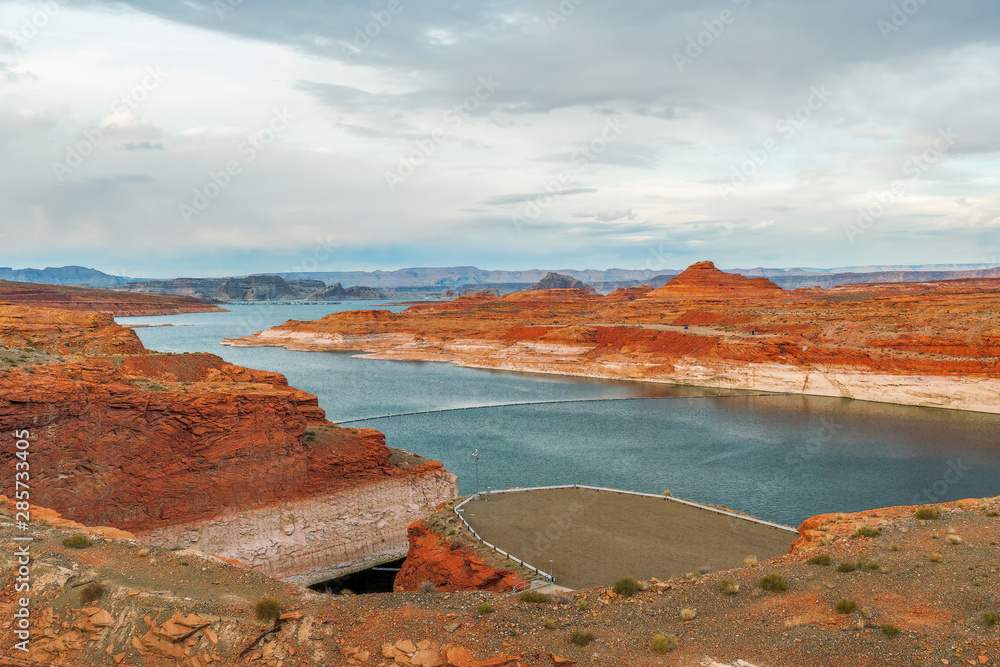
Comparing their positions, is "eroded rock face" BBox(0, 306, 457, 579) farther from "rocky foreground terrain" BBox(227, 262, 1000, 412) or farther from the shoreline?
"rocky foreground terrain" BBox(227, 262, 1000, 412)

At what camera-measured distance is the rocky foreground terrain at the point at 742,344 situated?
60438 mm

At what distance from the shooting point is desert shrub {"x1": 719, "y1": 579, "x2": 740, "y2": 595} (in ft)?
38.5

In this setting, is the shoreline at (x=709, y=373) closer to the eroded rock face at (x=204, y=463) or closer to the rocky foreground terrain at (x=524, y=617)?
the eroded rock face at (x=204, y=463)

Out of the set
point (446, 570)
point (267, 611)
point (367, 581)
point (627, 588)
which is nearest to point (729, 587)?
point (627, 588)

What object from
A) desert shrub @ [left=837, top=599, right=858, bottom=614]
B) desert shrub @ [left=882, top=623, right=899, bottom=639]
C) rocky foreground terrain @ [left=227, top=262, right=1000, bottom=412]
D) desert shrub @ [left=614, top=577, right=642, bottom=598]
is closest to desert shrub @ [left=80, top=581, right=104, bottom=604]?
desert shrub @ [left=614, top=577, right=642, bottom=598]

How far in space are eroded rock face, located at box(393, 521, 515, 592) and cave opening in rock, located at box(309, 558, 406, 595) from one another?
3279mm

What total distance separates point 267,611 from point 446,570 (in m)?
9.23

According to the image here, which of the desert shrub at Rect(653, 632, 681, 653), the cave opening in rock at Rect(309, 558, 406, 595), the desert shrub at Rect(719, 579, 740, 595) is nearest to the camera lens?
the desert shrub at Rect(653, 632, 681, 653)

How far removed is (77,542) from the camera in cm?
1288

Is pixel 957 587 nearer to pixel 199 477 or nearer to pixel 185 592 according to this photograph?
pixel 185 592

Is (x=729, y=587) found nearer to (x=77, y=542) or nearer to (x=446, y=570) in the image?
(x=446, y=570)

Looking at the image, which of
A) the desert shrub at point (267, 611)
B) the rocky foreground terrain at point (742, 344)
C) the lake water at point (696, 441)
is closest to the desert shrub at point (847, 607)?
the desert shrub at point (267, 611)

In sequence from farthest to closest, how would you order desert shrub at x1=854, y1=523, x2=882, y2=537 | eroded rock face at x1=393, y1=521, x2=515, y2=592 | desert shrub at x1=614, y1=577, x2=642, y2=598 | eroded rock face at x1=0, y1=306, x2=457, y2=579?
eroded rock face at x1=0, y1=306, x2=457, y2=579 → eroded rock face at x1=393, y1=521, x2=515, y2=592 → desert shrub at x1=854, y1=523, x2=882, y2=537 → desert shrub at x1=614, y1=577, x2=642, y2=598

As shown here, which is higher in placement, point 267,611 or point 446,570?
point 267,611
